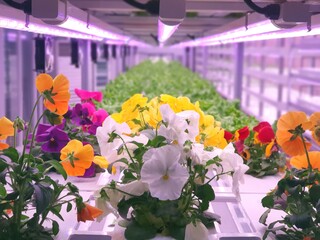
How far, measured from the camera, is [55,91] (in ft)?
4.36

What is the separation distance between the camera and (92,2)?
264 centimetres

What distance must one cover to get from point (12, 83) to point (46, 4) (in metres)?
6.12

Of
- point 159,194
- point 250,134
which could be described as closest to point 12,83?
point 250,134

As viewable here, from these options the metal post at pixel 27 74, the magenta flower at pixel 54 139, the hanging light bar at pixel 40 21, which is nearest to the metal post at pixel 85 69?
the metal post at pixel 27 74

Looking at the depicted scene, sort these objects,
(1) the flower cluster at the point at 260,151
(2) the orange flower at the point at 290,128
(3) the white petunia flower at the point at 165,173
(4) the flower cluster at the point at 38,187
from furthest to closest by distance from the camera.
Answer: (1) the flower cluster at the point at 260,151 < (2) the orange flower at the point at 290,128 < (4) the flower cluster at the point at 38,187 < (3) the white petunia flower at the point at 165,173

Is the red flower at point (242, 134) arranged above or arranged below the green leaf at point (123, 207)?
above

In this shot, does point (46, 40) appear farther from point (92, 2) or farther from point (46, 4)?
point (46, 4)

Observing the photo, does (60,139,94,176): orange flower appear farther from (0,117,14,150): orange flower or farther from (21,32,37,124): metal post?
(21,32,37,124): metal post

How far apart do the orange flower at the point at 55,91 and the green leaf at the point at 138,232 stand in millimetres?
358

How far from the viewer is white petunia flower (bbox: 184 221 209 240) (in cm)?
126

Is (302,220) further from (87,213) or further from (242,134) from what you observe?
(242,134)

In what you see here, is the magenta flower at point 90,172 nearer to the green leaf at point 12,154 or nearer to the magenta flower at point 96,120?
the magenta flower at point 96,120


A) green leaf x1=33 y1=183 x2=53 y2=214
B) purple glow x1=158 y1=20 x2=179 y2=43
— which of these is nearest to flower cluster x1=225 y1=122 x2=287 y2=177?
purple glow x1=158 y1=20 x2=179 y2=43

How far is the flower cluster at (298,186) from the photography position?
1.27 metres
